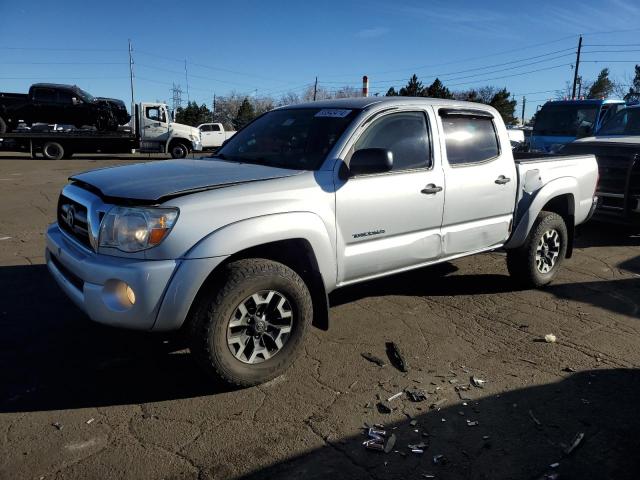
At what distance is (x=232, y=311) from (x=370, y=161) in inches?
55.7

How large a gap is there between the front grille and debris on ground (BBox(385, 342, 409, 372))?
2217mm

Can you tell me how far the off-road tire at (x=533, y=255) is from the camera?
5156 millimetres

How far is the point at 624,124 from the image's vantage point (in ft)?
30.4

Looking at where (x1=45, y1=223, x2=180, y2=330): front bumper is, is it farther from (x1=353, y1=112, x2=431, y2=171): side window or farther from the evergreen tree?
the evergreen tree

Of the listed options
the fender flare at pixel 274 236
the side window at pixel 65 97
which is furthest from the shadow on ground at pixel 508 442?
the side window at pixel 65 97

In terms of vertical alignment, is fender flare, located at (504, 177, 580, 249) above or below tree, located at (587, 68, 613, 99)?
below

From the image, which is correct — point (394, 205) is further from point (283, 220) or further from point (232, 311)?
point (232, 311)

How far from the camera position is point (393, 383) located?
3430 millimetres

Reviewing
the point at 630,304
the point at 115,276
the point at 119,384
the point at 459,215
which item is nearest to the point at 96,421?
the point at 119,384

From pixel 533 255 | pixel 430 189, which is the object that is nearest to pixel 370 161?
pixel 430 189

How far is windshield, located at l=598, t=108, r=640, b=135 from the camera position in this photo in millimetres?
9062

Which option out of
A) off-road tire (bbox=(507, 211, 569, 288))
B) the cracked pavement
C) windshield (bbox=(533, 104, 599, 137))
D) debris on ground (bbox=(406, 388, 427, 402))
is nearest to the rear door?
off-road tire (bbox=(507, 211, 569, 288))

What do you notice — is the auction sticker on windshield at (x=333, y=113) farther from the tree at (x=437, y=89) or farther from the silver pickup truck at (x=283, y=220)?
the tree at (x=437, y=89)

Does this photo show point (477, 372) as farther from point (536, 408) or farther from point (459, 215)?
point (459, 215)
